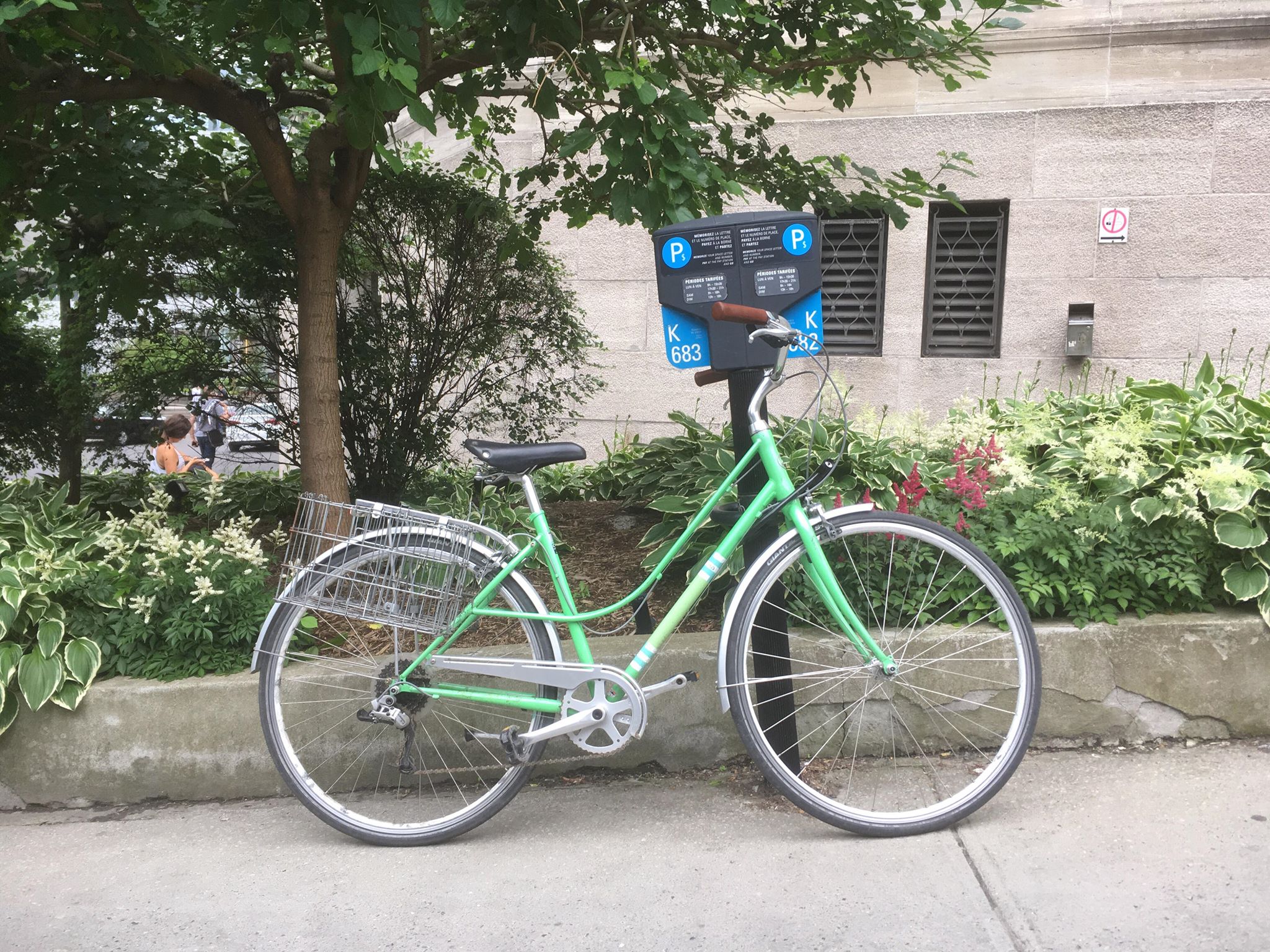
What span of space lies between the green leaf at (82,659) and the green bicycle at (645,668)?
2.22ft

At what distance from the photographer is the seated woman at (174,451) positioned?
6605mm

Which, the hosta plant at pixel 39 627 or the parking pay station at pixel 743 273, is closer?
the parking pay station at pixel 743 273

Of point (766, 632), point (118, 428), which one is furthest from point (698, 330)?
point (118, 428)

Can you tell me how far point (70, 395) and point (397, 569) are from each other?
3738 mm

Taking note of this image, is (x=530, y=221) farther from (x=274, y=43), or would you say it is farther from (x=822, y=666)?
(x=822, y=666)

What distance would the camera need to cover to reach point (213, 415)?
5758 mm

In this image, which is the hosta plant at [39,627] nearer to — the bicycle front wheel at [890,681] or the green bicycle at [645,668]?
the green bicycle at [645,668]

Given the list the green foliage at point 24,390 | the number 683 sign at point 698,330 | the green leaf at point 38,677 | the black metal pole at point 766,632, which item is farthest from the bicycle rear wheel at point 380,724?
the green foliage at point 24,390

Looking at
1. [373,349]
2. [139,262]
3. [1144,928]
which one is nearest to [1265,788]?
[1144,928]

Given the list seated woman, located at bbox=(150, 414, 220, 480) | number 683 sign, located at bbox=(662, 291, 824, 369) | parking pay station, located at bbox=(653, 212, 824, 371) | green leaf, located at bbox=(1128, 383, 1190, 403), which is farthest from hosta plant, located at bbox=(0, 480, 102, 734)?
green leaf, located at bbox=(1128, 383, 1190, 403)

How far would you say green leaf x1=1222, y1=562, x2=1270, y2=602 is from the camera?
3.52 meters

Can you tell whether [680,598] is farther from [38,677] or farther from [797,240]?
[38,677]

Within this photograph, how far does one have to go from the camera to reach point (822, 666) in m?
3.53

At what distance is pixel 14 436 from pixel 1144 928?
690 centimetres
